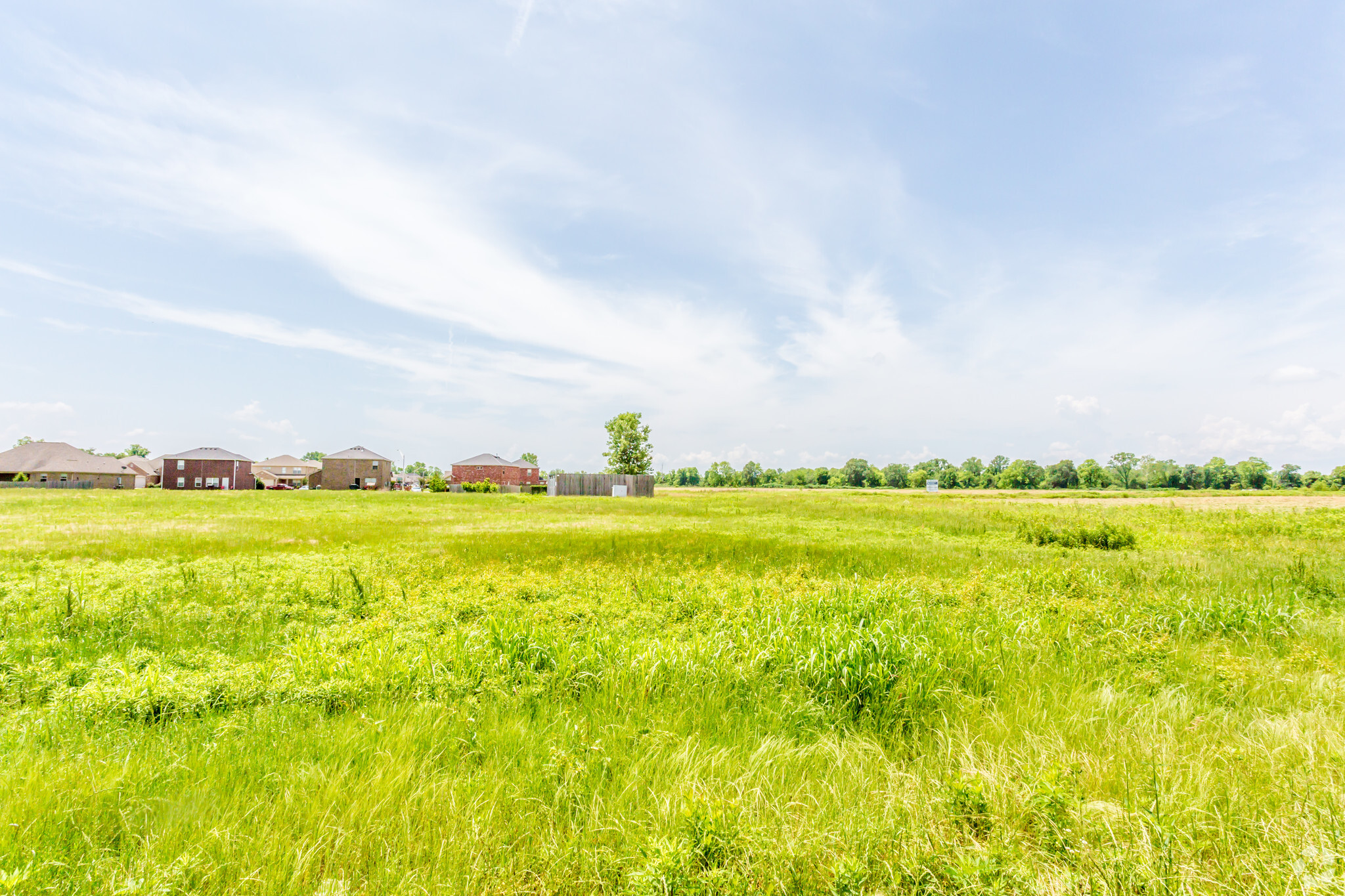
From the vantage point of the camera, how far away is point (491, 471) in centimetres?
9056

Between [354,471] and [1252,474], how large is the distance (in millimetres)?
200109

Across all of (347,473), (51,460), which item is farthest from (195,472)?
(51,460)

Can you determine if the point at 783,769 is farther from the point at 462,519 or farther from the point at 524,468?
the point at 524,468

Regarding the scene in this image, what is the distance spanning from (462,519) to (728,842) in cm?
2512

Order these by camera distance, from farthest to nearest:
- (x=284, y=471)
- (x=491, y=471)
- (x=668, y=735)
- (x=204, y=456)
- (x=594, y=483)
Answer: (x=284, y=471) → (x=491, y=471) → (x=204, y=456) → (x=594, y=483) → (x=668, y=735)

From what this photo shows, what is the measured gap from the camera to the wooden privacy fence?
5394 cm

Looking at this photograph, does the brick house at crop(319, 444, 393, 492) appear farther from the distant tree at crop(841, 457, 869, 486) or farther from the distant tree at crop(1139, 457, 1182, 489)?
the distant tree at crop(1139, 457, 1182, 489)

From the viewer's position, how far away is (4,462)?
241ft

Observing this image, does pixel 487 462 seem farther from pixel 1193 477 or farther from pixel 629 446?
pixel 1193 477

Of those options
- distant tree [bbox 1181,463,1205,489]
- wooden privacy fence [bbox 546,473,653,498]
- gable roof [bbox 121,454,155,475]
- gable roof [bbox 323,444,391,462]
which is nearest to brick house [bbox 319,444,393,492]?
gable roof [bbox 323,444,391,462]

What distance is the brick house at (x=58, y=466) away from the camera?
72.6m

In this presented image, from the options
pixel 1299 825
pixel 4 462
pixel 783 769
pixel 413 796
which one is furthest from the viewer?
pixel 4 462

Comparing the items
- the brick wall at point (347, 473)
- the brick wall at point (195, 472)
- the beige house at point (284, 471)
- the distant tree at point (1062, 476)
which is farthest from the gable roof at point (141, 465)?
the distant tree at point (1062, 476)

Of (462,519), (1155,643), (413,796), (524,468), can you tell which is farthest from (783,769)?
(524,468)
